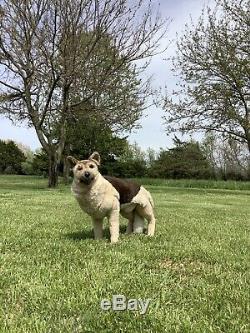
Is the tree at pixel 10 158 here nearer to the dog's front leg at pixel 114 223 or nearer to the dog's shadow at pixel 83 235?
the dog's shadow at pixel 83 235

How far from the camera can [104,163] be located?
38812mm

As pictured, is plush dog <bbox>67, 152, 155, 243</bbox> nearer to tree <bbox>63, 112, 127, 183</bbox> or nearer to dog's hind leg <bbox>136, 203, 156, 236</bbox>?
dog's hind leg <bbox>136, 203, 156, 236</bbox>

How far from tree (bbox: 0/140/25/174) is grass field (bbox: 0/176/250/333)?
136 ft

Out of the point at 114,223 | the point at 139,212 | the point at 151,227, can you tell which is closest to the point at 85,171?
the point at 114,223

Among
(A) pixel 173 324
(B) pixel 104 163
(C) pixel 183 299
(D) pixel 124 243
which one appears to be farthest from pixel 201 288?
(B) pixel 104 163

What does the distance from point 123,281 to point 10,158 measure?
45.2 metres

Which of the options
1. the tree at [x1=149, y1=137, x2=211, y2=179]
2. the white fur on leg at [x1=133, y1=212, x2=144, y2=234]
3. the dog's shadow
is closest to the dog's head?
the dog's shadow

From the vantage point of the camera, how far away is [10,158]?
4706cm

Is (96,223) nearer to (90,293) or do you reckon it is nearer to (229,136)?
(90,293)

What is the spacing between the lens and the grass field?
2797 mm

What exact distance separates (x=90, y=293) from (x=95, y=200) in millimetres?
2260

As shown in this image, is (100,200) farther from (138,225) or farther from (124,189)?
(138,225)

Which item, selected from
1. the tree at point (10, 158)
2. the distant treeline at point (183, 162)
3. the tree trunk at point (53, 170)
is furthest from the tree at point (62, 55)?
the tree at point (10, 158)

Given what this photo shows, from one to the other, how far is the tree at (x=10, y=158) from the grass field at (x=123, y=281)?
136 feet
